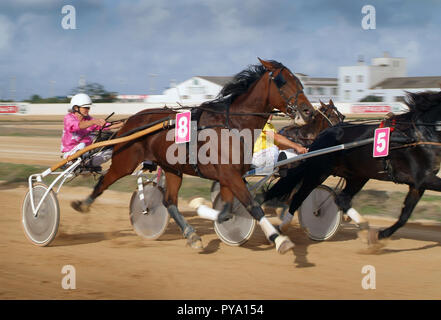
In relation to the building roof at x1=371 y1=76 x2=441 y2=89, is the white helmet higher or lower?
lower

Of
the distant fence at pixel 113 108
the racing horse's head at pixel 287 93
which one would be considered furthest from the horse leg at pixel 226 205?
the distant fence at pixel 113 108

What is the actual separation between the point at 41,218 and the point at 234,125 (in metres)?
2.63

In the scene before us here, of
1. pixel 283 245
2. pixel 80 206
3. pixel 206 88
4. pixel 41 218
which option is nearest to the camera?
pixel 283 245

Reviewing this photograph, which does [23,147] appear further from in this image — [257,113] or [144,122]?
[257,113]

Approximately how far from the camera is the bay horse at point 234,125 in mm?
6141

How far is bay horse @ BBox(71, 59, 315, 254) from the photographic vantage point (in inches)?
242

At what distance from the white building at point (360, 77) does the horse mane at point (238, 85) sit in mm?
68446

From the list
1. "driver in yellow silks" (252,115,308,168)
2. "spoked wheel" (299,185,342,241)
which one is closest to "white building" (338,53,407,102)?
"spoked wheel" (299,185,342,241)

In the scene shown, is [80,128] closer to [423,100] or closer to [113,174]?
[113,174]

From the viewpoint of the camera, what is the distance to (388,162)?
702 cm

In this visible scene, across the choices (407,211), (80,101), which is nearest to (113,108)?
(80,101)

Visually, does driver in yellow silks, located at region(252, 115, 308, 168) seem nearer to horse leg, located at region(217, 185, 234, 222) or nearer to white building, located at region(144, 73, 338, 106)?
horse leg, located at region(217, 185, 234, 222)

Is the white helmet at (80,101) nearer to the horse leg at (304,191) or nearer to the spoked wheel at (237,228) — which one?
the spoked wheel at (237,228)
